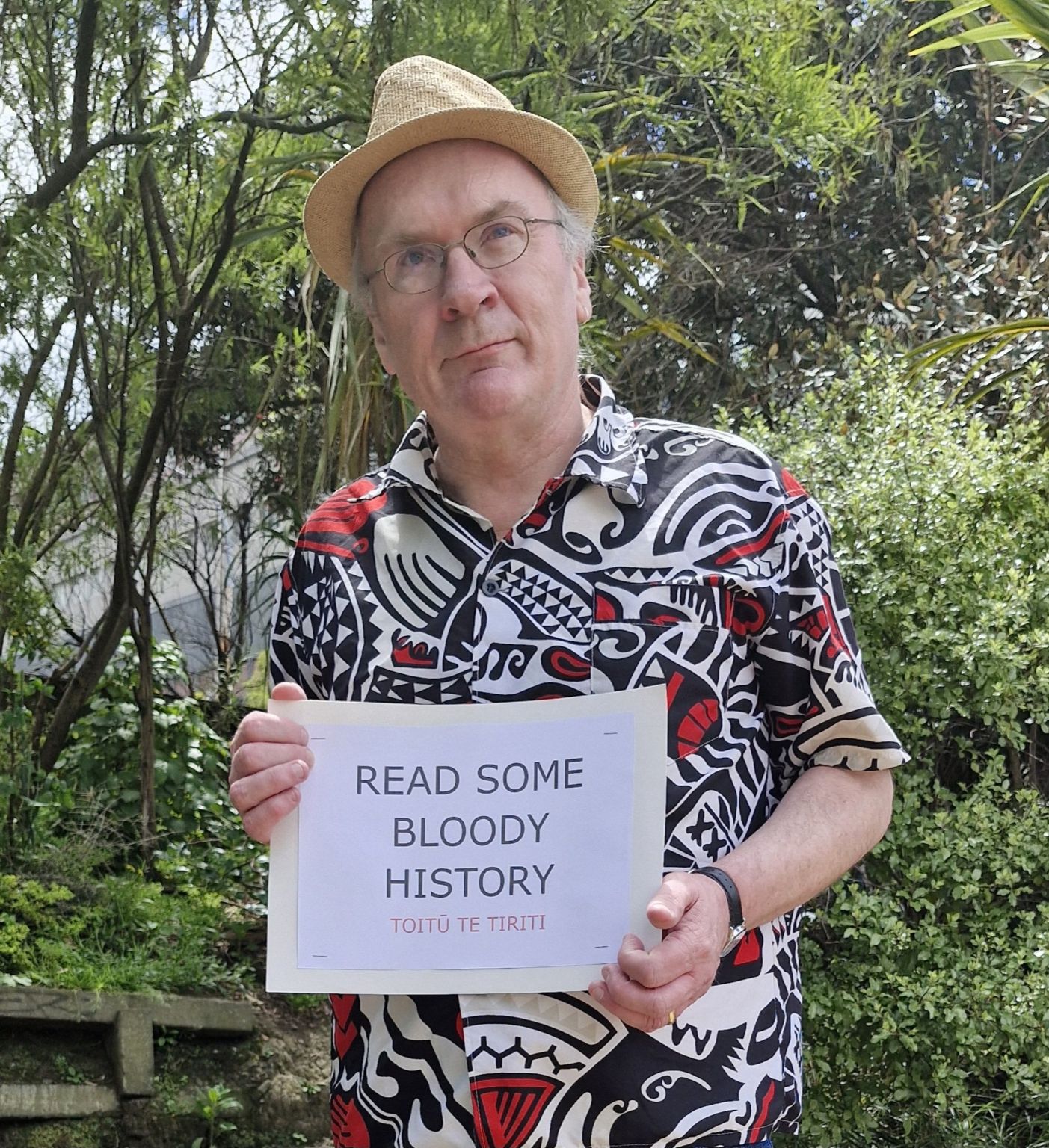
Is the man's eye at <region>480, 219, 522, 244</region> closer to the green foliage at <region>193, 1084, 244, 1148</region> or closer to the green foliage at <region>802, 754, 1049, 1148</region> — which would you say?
the green foliage at <region>802, 754, 1049, 1148</region>

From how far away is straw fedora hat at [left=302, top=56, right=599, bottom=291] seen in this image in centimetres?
180

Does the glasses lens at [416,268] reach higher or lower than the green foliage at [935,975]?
higher

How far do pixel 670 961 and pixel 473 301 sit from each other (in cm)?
85

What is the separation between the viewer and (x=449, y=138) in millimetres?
1826

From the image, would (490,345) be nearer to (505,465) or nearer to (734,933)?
(505,465)

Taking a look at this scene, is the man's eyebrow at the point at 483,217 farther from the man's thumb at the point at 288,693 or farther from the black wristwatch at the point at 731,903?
the black wristwatch at the point at 731,903

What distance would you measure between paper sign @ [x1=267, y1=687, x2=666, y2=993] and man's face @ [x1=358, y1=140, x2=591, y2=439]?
1.42 feet

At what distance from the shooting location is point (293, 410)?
675 cm

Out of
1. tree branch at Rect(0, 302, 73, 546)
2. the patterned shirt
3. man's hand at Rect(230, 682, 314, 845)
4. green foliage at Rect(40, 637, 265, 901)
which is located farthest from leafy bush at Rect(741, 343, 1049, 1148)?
tree branch at Rect(0, 302, 73, 546)

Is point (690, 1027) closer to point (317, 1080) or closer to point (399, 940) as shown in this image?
point (399, 940)

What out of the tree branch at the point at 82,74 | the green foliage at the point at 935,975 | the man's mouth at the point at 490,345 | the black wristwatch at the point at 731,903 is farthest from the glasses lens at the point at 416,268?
the tree branch at the point at 82,74

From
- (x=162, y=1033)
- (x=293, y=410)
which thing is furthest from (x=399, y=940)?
(x=293, y=410)

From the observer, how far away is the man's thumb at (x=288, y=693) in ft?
5.18

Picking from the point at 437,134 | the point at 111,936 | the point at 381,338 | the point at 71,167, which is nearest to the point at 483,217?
the point at 437,134
